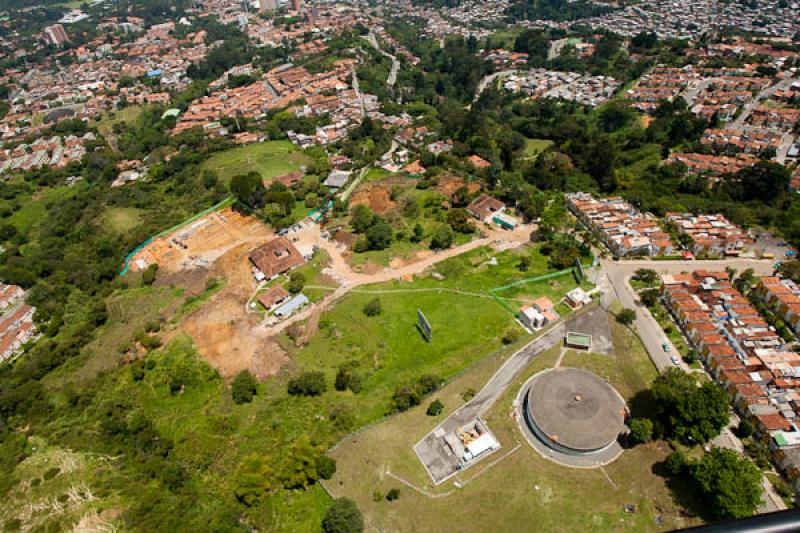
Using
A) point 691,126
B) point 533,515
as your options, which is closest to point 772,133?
point 691,126

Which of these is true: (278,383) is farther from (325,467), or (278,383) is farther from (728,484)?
(728,484)

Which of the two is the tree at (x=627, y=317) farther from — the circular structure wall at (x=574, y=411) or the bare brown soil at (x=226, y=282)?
the bare brown soil at (x=226, y=282)

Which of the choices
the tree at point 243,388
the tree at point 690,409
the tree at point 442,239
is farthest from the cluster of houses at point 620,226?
the tree at point 243,388

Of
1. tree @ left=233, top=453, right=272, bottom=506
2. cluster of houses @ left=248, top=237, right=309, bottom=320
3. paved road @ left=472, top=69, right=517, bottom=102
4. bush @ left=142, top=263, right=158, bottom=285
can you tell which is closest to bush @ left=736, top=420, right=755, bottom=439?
tree @ left=233, top=453, right=272, bottom=506

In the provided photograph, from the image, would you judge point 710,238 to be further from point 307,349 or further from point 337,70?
point 337,70

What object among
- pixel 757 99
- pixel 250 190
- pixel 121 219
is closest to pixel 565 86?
pixel 757 99
